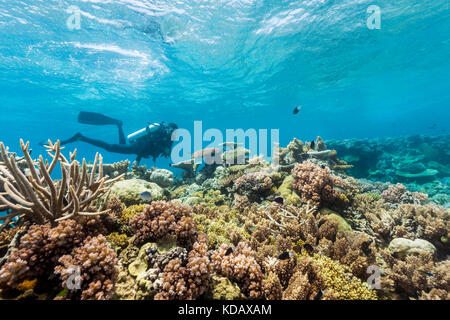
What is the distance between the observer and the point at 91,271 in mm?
2297

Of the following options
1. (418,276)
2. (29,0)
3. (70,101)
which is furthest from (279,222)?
(70,101)

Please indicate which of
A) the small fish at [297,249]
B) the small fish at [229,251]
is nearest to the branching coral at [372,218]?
the small fish at [297,249]

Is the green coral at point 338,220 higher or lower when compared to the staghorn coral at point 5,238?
lower

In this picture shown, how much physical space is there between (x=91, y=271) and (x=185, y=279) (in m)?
1.16

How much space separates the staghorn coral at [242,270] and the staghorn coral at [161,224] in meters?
0.66

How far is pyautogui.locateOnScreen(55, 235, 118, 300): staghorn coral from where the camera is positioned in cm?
219

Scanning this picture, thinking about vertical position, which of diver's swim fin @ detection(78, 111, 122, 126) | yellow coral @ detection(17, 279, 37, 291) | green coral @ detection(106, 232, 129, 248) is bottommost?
yellow coral @ detection(17, 279, 37, 291)

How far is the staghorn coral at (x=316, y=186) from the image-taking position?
5.60 metres

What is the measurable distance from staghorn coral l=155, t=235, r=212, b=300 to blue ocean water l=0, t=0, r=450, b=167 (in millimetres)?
15552

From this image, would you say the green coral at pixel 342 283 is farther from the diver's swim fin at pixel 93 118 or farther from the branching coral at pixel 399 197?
the diver's swim fin at pixel 93 118

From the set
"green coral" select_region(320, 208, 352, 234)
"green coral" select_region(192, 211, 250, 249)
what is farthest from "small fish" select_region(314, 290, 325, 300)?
"green coral" select_region(320, 208, 352, 234)

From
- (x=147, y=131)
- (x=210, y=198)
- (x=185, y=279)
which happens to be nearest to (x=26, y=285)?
(x=185, y=279)

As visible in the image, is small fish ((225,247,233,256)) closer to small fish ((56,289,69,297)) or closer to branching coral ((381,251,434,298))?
small fish ((56,289,69,297))

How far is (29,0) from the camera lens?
11.3 metres
